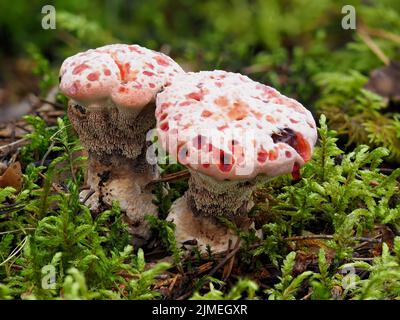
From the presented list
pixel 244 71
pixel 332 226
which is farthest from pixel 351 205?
pixel 244 71

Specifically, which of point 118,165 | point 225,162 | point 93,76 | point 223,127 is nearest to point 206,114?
point 223,127

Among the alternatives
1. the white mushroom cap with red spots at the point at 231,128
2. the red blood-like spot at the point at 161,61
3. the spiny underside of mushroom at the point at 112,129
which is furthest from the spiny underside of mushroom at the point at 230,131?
the spiny underside of mushroom at the point at 112,129

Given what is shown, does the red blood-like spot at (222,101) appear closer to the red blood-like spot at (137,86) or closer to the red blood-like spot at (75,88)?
the red blood-like spot at (137,86)

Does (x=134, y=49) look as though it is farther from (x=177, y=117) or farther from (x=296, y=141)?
(x=296, y=141)

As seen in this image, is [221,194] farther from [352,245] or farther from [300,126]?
[352,245]

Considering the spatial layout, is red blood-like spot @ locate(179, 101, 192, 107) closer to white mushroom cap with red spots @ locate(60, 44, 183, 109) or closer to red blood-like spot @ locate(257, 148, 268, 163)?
white mushroom cap with red spots @ locate(60, 44, 183, 109)

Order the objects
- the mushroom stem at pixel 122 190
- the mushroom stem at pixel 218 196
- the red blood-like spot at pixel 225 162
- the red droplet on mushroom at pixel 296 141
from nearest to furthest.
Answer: the red blood-like spot at pixel 225 162
the red droplet on mushroom at pixel 296 141
the mushroom stem at pixel 218 196
the mushroom stem at pixel 122 190
